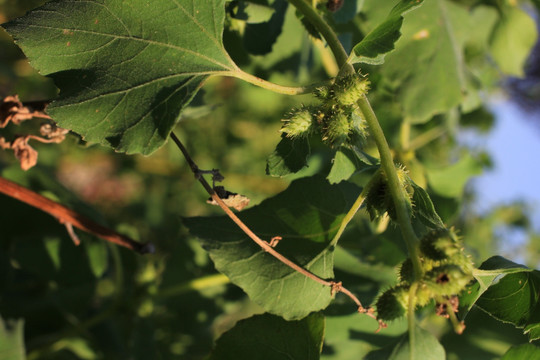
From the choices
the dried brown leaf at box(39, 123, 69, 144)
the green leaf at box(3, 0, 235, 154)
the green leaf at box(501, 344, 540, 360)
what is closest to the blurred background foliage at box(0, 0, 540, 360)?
the dried brown leaf at box(39, 123, 69, 144)

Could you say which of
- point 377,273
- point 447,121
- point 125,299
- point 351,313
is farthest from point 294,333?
point 447,121

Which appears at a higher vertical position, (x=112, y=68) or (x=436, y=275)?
(x=112, y=68)

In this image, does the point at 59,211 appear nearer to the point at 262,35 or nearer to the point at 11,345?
the point at 11,345

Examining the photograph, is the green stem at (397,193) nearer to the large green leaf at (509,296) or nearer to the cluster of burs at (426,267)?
the cluster of burs at (426,267)

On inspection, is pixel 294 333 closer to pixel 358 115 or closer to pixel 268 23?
pixel 358 115

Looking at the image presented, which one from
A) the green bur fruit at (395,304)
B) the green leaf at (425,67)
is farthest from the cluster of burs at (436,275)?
the green leaf at (425,67)

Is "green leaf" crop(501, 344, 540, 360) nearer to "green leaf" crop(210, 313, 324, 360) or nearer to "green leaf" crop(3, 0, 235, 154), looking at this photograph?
"green leaf" crop(210, 313, 324, 360)

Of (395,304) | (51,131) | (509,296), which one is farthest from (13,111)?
(509,296)
